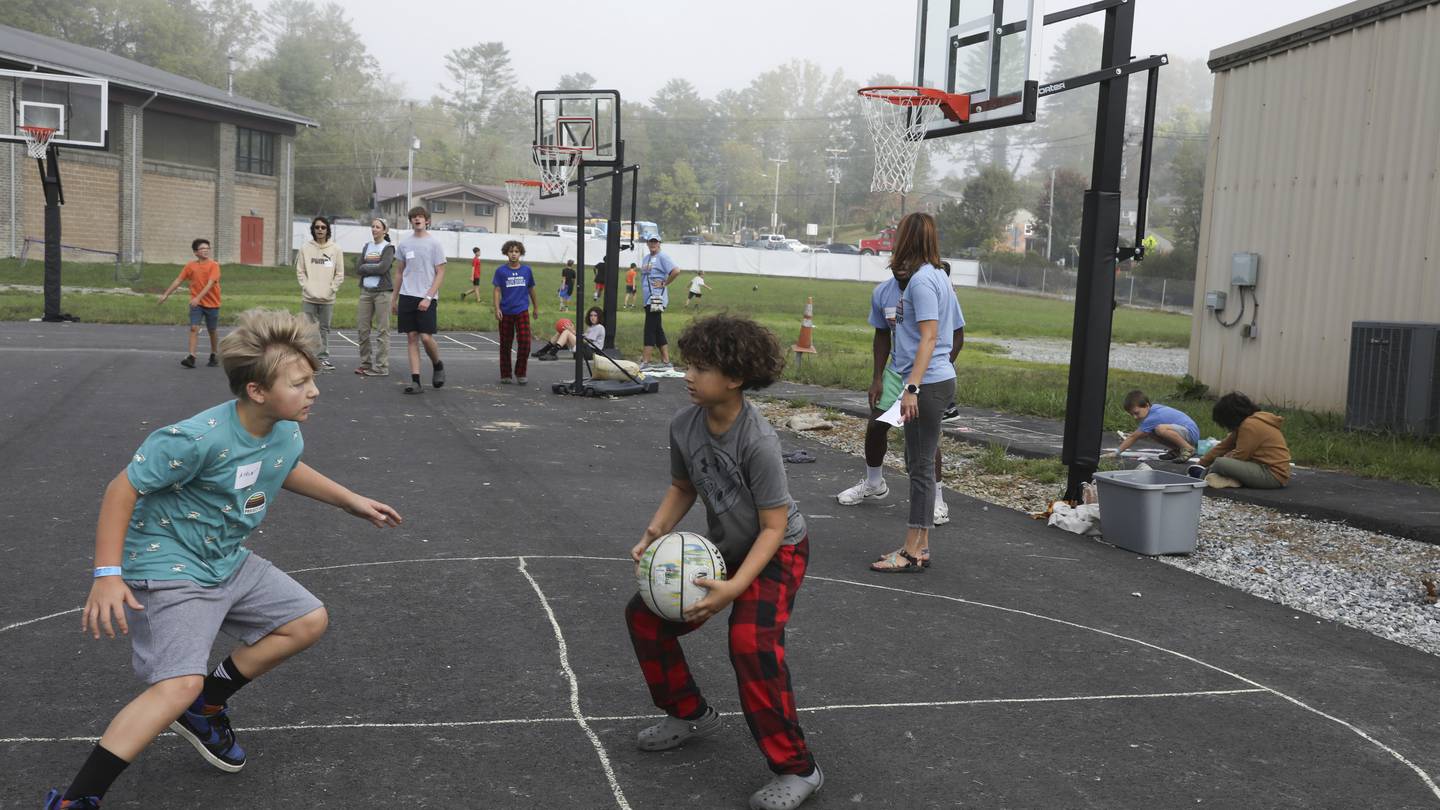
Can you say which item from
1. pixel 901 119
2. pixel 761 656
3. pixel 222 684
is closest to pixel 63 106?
pixel 901 119

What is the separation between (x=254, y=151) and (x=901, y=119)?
1659 inches

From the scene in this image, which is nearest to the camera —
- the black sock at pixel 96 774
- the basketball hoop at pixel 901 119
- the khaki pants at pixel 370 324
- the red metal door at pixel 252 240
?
the black sock at pixel 96 774

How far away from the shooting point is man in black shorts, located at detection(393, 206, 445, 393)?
44.9 ft

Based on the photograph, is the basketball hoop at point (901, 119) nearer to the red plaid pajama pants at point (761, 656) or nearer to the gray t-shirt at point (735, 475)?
the gray t-shirt at point (735, 475)

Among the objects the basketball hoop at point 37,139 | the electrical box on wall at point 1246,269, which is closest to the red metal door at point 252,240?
the basketball hoop at point 37,139

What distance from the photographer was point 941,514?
8141 millimetres

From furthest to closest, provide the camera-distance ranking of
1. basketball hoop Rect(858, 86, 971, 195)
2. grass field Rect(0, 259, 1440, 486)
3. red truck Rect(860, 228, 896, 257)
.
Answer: red truck Rect(860, 228, 896, 257)
grass field Rect(0, 259, 1440, 486)
basketball hoop Rect(858, 86, 971, 195)

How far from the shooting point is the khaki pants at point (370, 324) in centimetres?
1473

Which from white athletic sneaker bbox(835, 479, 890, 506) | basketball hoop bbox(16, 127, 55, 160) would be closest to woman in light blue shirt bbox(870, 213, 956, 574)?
white athletic sneaker bbox(835, 479, 890, 506)

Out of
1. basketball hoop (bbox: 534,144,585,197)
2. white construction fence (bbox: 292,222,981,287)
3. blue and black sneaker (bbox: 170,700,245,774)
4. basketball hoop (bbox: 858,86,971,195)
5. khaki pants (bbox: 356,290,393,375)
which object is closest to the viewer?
blue and black sneaker (bbox: 170,700,245,774)

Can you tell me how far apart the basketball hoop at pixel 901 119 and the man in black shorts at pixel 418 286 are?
195 inches

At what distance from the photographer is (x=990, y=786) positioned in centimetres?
390

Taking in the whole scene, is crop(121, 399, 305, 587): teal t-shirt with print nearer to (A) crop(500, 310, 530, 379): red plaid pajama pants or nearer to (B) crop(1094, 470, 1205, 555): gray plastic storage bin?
Result: (B) crop(1094, 470, 1205, 555): gray plastic storage bin

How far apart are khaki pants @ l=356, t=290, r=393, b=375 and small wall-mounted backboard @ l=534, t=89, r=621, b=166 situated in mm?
3607
